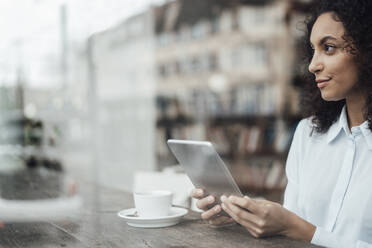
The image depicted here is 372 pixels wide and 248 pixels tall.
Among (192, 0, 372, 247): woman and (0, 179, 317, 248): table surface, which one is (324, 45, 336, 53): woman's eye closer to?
Answer: (192, 0, 372, 247): woman

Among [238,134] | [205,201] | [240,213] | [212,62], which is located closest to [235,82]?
[212,62]

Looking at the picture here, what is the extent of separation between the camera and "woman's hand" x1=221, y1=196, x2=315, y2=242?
930mm

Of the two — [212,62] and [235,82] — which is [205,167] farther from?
[212,62]

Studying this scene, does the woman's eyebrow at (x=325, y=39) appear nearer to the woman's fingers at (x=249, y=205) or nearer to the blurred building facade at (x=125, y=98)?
the woman's fingers at (x=249, y=205)

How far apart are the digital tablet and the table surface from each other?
0.10 metres

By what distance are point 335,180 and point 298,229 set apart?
1.09ft

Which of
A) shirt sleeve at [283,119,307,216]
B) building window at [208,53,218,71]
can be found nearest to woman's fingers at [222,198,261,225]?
shirt sleeve at [283,119,307,216]

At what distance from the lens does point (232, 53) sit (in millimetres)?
5055

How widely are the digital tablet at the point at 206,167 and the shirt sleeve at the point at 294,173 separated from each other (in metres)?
0.33

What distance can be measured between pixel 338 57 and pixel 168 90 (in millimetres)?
4103

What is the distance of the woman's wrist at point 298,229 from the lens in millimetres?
966

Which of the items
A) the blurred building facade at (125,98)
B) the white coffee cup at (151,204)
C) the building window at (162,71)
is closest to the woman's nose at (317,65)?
the white coffee cup at (151,204)

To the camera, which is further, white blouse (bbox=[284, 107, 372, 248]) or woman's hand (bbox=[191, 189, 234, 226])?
white blouse (bbox=[284, 107, 372, 248])

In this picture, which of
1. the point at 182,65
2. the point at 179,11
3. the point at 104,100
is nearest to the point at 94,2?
the point at 104,100
